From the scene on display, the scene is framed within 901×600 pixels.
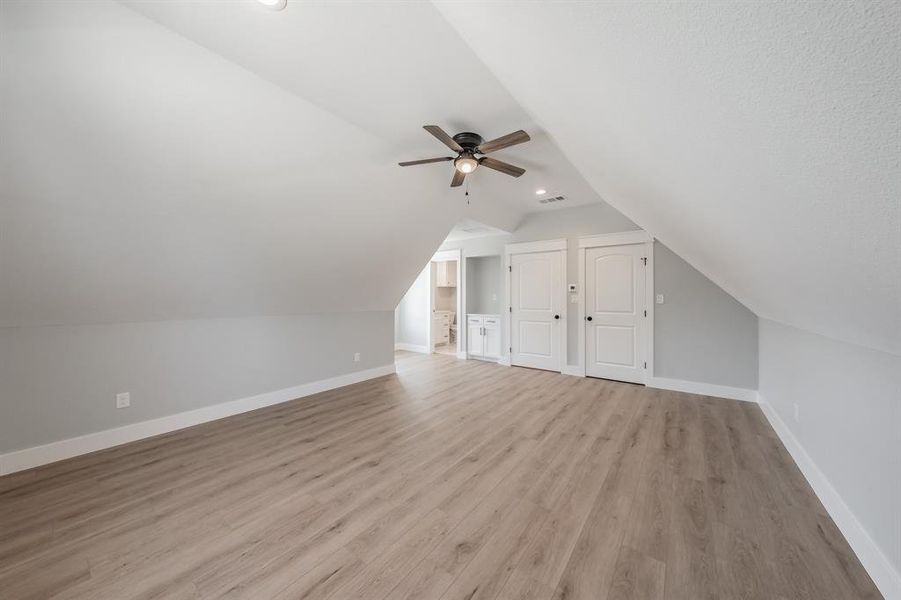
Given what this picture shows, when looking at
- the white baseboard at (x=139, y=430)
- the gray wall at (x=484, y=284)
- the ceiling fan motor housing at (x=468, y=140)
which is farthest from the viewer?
the gray wall at (x=484, y=284)

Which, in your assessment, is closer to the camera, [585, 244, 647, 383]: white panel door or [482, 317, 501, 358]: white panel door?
[585, 244, 647, 383]: white panel door

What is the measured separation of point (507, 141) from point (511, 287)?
11.5ft

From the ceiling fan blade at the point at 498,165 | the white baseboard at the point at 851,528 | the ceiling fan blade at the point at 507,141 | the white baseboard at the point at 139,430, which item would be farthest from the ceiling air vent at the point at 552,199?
the white baseboard at the point at 139,430

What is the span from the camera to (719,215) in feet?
4.30

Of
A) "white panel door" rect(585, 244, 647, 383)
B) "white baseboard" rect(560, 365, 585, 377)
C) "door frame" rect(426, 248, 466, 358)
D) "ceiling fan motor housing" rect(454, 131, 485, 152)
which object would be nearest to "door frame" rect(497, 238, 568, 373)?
"white baseboard" rect(560, 365, 585, 377)

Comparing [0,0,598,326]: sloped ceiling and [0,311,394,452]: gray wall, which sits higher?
[0,0,598,326]: sloped ceiling

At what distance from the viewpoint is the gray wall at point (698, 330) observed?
151 inches

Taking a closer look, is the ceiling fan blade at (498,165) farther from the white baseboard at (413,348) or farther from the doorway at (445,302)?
the white baseboard at (413,348)

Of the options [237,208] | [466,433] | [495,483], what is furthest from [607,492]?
[237,208]

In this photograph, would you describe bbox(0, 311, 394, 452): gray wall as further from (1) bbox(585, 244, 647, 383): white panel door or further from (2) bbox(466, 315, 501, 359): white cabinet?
(1) bbox(585, 244, 647, 383): white panel door

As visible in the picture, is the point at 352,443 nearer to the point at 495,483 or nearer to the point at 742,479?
the point at 495,483

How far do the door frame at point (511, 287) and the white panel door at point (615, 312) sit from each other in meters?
0.34

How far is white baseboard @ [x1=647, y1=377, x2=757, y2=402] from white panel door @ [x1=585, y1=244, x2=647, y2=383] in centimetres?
23

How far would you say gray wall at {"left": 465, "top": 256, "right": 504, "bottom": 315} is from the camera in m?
6.82
